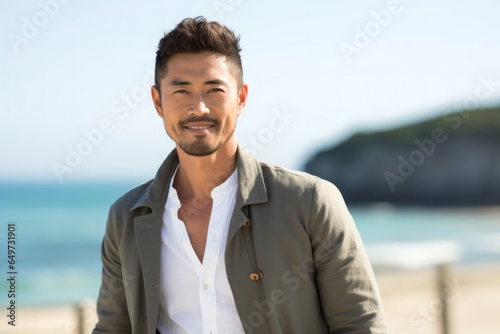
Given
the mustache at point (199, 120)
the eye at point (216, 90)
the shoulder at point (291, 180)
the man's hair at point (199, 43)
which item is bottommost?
the shoulder at point (291, 180)

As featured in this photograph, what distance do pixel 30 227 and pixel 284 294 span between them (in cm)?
3334

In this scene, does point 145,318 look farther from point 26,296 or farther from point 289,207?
point 26,296

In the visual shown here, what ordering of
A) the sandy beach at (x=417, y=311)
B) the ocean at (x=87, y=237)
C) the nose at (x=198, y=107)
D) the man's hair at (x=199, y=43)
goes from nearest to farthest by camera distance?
the nose at (x=198, y=107)
the man's hair at (x=199, y=43)
the sandy beach at (x=417, y=311)
the ocean at (x=87, y=237)

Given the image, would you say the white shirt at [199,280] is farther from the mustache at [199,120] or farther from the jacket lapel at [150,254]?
the mustache at [199,120]

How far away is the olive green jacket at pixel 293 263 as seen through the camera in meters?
2.67

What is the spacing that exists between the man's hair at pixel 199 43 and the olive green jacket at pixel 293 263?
45cm

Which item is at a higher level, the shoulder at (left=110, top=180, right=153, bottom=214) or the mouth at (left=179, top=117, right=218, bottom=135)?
the mouth at (left=179, top=117, right=218, bottom=135)

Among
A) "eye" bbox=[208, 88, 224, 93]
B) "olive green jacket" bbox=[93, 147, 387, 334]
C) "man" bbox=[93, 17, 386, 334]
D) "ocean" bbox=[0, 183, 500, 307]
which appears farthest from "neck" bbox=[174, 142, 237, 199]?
"ocean" bbox=[0, 183, 500, 307]

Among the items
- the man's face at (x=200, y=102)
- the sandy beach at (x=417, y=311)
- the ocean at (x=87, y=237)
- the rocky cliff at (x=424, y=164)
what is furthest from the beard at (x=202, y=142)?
the rocky cliff at (x=424, y=164)

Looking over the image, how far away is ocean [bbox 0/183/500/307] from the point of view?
79.3 feet

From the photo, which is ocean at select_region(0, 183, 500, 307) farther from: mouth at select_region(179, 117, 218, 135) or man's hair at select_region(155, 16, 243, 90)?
mouth at select_region(179, 117, 218, 135)

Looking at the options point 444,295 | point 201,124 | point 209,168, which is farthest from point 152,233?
point 444,295

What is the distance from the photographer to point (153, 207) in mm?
3000

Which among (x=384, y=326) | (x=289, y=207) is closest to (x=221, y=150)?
(x=289, y=207)
